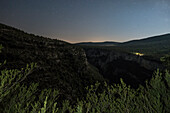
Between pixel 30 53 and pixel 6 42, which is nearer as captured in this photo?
pixel 6 42

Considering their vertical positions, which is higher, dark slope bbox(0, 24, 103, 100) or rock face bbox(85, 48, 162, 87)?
dark slope bbox(0, 24, 103, 100)

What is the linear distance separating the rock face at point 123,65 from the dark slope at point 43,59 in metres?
37.7

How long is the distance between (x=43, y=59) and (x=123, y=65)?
2916 inches

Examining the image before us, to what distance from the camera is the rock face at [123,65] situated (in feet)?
200

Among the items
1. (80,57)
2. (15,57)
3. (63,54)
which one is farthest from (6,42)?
(80,57)

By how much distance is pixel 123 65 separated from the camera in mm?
82375

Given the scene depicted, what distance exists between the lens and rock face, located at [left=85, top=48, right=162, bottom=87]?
60.8 m

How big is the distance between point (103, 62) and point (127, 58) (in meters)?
32.9

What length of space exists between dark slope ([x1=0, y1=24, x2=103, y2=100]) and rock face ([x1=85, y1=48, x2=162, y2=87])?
37693mm

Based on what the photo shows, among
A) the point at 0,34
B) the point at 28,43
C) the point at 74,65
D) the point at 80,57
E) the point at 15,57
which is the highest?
the point at 0,34

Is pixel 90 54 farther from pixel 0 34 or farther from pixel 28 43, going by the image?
pixel 0 34

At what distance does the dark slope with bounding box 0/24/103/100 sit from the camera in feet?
94.6

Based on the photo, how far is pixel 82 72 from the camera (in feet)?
178

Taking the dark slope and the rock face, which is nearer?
the dark slope
